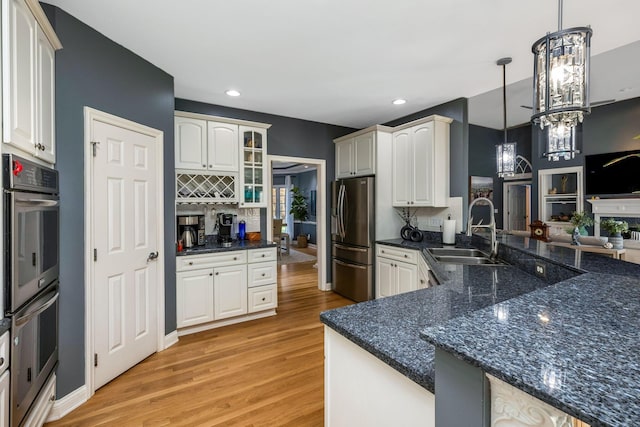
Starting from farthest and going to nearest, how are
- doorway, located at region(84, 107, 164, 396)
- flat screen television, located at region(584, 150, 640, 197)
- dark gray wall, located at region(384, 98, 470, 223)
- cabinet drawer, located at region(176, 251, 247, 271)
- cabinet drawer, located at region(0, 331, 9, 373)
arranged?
flat screen television, located at region(584, 150, 640, 197)
dark gray wall, located at region(384, 98, 470, 223)
cabinet drawer, located at region(176, 251, 247, 271)
doorway, located at region(84, 107, 164, 396)
cabinet drawer, located at region(0, 331, 9, 373)

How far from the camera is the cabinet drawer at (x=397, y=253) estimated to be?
3465 mm

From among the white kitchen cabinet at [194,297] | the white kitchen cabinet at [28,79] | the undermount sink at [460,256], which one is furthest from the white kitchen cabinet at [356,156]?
the white kitchen cabinet at [28,79]

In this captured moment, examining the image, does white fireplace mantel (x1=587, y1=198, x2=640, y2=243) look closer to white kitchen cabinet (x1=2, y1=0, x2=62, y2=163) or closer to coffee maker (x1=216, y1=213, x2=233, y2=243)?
coffee maker (x1=216, y1=213, x2=233, y2=243)

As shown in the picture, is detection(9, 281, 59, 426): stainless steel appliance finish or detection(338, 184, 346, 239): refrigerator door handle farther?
detection(338, 184, 346, 239): refrigerator door handle

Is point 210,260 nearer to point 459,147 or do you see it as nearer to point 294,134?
point 294,134

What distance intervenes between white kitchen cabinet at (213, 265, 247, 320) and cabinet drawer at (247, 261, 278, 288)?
0.24ft

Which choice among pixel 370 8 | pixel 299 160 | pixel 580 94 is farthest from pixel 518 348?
pixel 299 160

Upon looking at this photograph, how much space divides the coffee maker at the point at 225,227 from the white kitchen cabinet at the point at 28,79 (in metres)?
1.96

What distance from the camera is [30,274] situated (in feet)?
5.02

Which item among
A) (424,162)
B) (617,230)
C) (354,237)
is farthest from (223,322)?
(617,230)

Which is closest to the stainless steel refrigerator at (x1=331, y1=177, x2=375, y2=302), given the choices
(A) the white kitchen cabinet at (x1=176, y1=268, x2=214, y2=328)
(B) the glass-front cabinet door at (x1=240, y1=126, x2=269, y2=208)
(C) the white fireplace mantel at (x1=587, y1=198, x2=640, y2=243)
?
(B) the glass-front cabinet door at (x1=240, y1=126, x2=269, y2=208)

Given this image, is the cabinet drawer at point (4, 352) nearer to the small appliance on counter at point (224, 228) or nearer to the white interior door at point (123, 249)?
the white interior door at point (123, 249)

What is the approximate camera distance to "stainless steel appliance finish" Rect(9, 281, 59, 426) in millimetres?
1348

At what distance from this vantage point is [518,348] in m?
0.64
